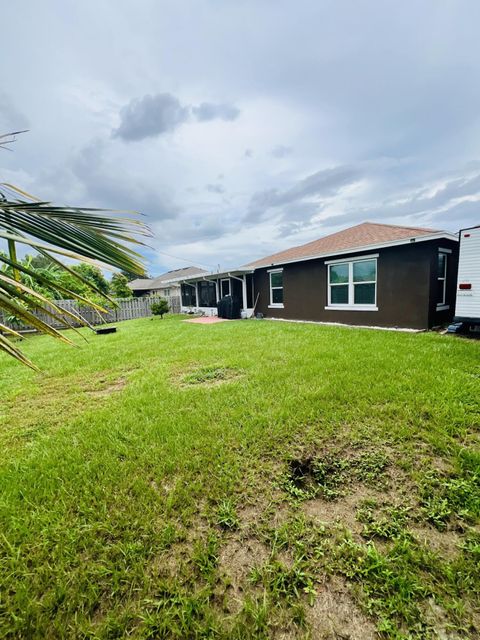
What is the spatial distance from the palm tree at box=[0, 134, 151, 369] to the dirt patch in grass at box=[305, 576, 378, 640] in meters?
1.79

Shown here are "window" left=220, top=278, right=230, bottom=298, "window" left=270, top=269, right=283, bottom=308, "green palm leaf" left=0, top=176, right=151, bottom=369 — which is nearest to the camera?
"green palm leaf" left=0, top=176, right=151, bottom=369

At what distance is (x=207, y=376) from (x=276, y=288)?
8.58 m

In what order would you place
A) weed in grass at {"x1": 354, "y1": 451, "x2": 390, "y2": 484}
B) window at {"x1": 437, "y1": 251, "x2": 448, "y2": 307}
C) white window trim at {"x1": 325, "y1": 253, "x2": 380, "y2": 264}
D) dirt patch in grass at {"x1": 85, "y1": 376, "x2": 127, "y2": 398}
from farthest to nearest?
white window trim at {"x1": 325, "y1": 253, "x2": 380, "y2": 264}
window at {"x1": 437, "y1": 251, "x2": 448, "y2": 307}
dirt patch in grass at {"x1": 85, "y1": 376, "x2": 127, "y2": 398}
weed in grass at {"x1": 354, "y1": 451, "x2": 390, "y2": 484}

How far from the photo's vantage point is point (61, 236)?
4.52 feet

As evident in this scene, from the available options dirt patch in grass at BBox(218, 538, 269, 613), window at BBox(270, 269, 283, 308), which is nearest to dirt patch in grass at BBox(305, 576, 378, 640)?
dirt patch in grass at BBox(218, 538, 269, 613)

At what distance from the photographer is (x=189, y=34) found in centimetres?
575

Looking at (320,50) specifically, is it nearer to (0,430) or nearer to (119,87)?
(119,87)

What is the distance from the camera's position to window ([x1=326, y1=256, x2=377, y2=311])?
28.2 feet

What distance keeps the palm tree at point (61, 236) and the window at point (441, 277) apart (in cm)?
888

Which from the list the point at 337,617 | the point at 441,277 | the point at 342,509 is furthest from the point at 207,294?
the point at 337,617

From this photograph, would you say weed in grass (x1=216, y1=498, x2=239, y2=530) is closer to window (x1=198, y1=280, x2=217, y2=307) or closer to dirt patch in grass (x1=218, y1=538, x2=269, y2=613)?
dirt patch in grass (x1=218, y1=538, x2=269, y2=613)

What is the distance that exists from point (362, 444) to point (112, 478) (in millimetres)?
2328

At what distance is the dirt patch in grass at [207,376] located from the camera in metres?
4.38

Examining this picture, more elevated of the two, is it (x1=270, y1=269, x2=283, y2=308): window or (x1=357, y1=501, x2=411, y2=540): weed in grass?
(x1=270, y1=269, x2=283, y2=308): window
